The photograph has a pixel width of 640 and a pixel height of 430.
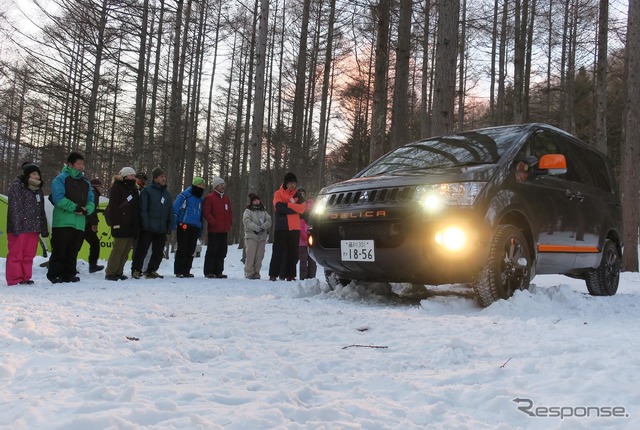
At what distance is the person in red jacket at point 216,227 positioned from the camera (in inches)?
302

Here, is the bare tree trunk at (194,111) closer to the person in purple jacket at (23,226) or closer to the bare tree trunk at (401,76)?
the bare tree trunk at (401,76)

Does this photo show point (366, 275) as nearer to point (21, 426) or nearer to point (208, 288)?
point (208, 288)

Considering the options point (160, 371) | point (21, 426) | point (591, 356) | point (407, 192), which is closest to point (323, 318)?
point (407, 192)

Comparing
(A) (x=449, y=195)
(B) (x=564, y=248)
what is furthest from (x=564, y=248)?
(A) (x=449, y=195)

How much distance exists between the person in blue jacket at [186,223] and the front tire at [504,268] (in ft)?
16.4

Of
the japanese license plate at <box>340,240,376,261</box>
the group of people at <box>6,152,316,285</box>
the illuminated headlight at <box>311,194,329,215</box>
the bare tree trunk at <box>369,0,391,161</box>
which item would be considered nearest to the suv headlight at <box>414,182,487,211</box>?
the japanese license plate at <box>340,240,376,261</box>

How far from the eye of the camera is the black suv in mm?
3689

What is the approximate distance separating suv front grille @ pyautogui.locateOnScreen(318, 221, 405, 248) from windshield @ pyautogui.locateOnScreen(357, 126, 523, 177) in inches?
33.7

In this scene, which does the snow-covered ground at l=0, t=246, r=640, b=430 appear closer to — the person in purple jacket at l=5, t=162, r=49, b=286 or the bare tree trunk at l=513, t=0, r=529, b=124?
the person in purple jacket at l=5, t=162, r=49, b=286

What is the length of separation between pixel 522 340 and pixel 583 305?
171 centimetres

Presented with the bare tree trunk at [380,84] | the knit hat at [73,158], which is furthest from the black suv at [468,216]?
the bare tree trunk at [380,84]

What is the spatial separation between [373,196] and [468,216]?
844 millimetres

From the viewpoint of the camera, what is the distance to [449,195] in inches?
148

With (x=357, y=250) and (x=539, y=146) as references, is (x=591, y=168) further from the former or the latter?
(x=357, y=250)
